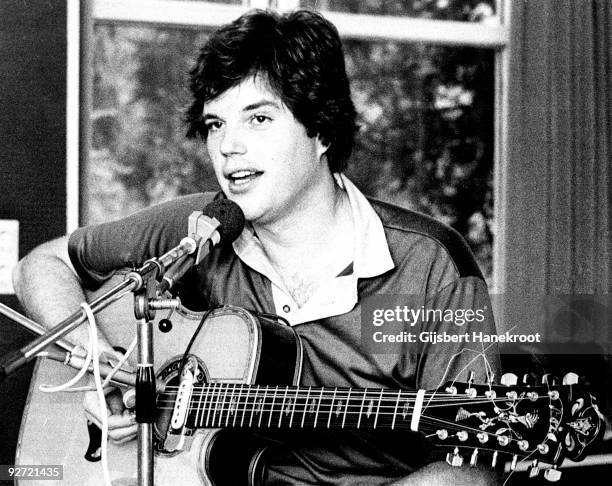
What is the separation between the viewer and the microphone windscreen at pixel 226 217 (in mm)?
1401

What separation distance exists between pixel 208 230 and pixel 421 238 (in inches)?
21.7

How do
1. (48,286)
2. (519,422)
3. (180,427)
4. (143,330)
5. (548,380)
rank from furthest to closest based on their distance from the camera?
(48,286)
(548,380)
(180,427)
(519,422)
(143,330)

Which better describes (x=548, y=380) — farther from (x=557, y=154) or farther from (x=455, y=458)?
(x=557, y=154)

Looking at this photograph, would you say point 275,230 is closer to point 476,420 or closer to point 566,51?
point 476,420

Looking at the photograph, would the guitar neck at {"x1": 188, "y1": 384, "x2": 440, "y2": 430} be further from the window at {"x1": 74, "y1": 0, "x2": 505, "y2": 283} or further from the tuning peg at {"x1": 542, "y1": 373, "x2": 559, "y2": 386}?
the window at {"x1": 74, "y1": 0, "x2": 505, "y2": 283}

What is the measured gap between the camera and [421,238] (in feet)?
5.64

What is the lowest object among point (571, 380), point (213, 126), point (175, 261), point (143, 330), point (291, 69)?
point (571, 380)

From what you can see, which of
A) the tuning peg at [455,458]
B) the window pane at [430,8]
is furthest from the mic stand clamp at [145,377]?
the window pane at [430,8]

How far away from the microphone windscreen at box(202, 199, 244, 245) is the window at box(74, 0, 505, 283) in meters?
0.38

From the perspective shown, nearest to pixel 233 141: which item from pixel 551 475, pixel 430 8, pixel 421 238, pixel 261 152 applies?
pixel 261 152

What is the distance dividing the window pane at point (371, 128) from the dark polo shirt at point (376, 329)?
7 cm

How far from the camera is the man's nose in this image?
169 centimetres

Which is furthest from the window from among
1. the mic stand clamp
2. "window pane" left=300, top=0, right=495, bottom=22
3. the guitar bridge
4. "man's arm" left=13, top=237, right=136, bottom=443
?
the mic stand clamp

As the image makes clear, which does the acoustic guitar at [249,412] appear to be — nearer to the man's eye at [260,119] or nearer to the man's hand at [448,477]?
the man's hand at [448,477]
